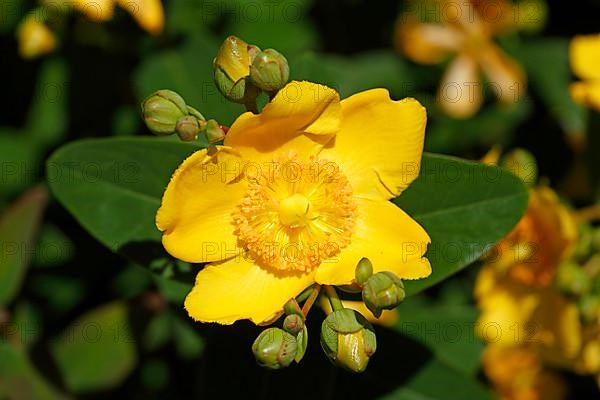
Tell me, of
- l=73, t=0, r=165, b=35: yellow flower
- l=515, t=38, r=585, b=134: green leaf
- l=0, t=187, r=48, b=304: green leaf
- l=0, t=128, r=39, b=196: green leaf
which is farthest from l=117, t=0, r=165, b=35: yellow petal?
l=515, t=38, r=585, b=134: green leaf

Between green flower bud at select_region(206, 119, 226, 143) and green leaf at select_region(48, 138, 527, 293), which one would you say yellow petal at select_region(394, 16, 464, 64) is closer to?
green leaf at select_region(48, 138, 527, 293)

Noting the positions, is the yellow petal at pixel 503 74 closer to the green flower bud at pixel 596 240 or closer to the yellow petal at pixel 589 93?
the yellow petal at pixel 589 93

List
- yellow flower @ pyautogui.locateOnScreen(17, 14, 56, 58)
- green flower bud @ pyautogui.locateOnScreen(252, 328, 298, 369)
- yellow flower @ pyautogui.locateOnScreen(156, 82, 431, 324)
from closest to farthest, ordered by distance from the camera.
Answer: green flower bud @ pyautogui.locateOnScreen(252, 328, 298, 369)
yellow flower @ pyautogui.locateOnScreen(156, 82, 431, 324)
yellow flower @ pyautogui.locateOnScreen(17, 14, 56, 58)

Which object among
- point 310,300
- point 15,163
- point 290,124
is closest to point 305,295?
point 310,300

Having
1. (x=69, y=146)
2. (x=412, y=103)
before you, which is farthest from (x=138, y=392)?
(x=412, y=103)

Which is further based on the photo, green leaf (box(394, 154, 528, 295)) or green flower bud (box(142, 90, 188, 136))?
green leaf (box(394, 154, 528, 295))

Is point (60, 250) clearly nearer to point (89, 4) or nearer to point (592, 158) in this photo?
point (89, 4)

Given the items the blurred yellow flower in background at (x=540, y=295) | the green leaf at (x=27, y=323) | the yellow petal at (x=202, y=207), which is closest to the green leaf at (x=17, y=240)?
the green leaf at (x=27, y=323)
